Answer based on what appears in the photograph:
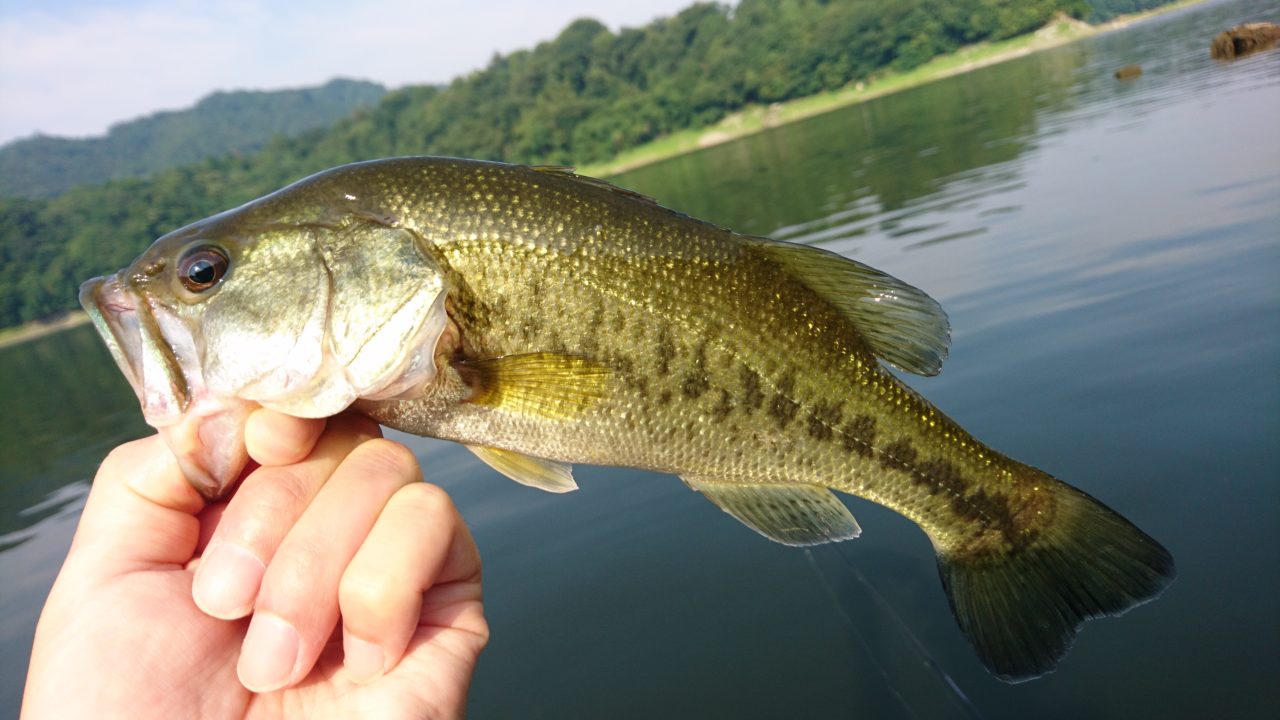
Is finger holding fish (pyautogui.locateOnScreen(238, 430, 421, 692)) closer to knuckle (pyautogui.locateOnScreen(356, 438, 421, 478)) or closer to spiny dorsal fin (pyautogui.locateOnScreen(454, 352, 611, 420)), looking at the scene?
knuckle (pyautogui.locateOnScreen(356, 438, 421, 478))

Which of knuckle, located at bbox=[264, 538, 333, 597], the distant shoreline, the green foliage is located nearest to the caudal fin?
knuckle, located at bbox=[264, 538, 333, 597]

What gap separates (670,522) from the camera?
23.1 feet

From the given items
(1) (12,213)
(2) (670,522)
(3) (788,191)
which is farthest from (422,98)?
(2) (670,522)

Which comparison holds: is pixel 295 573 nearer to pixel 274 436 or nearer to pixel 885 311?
pixel 274 436

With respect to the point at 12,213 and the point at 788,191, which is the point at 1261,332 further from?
the point at 12,213

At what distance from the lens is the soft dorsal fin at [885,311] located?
2.73 m

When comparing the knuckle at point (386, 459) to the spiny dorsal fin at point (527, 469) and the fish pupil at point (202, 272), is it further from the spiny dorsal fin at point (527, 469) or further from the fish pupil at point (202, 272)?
the fish pupil at point (202, 272)

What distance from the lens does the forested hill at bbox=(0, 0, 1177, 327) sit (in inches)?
3903

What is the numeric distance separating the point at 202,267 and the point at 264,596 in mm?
1029

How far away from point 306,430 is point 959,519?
240 centimetres

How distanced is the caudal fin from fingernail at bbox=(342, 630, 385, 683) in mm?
2097

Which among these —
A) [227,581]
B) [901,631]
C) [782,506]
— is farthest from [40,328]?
[782,506]

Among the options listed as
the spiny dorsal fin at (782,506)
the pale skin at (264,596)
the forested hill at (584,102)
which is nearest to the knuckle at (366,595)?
the pale skin at (264,596)

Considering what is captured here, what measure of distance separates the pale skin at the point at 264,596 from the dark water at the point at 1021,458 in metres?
3.23
